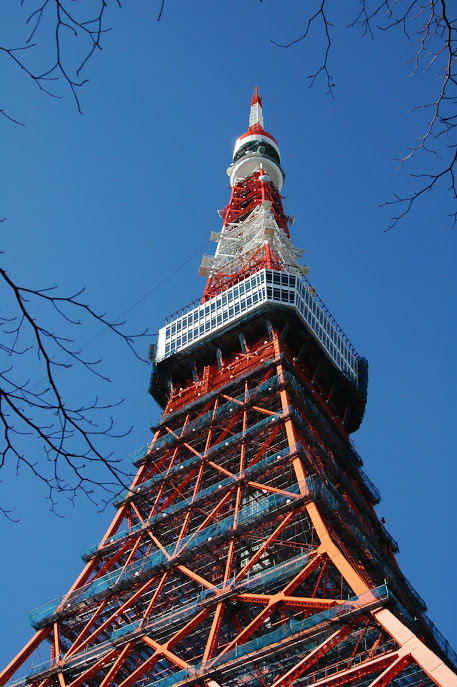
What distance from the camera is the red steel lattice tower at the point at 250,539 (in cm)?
2384

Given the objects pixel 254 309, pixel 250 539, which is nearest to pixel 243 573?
pixel 250 539

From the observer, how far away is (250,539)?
32.2 meters

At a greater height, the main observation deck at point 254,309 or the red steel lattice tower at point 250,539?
the main observation deck at point 254,309

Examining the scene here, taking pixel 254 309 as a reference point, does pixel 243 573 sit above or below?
below

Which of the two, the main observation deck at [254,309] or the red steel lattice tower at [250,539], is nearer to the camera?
the red steel lattice tower at [250,539]

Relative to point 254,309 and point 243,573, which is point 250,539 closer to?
point 243,573

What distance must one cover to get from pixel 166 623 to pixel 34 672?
5659 millimetres

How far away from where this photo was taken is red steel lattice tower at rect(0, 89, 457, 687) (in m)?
23.8

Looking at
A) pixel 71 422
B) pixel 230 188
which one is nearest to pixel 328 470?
pixel 71 422

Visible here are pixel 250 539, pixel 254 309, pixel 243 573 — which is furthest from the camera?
pixel 254 309

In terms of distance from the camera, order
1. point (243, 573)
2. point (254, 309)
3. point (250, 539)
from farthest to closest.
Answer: point (254, 309) → point (250, 539) → point (243, 573)

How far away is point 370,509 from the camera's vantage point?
4466 centimetres

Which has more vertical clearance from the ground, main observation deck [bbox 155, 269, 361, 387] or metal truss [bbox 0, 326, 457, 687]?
main observation deck [bbox 155, 269, 361, 387]

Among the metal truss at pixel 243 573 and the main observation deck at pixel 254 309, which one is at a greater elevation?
the main observation deck at pixel 254 309
